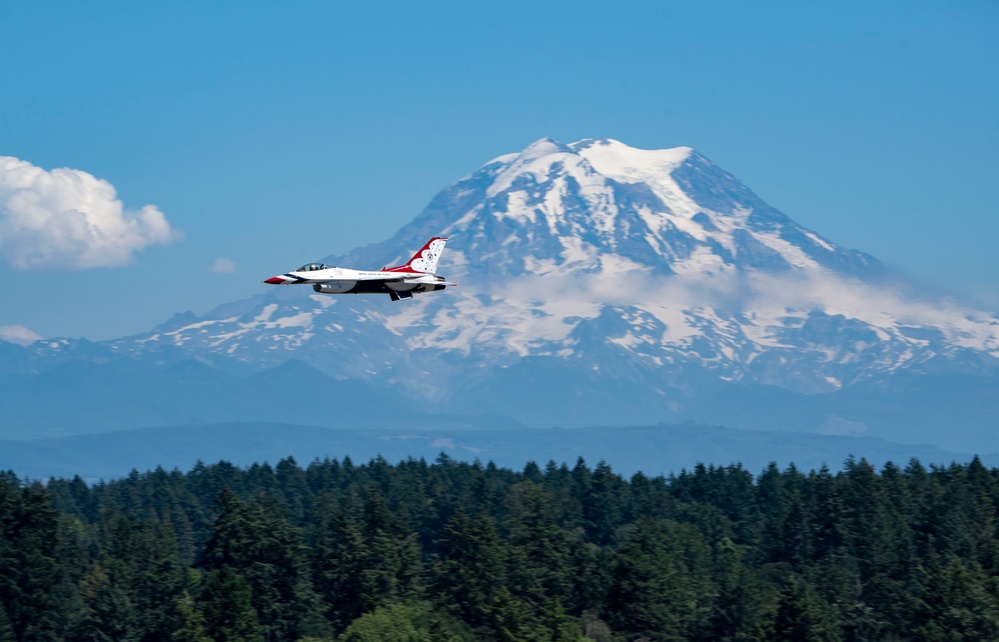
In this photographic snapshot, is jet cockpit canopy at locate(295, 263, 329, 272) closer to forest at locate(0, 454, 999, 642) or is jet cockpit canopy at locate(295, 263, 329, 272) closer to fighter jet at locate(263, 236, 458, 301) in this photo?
fighter jet at locate(263, 236, 458, 301)

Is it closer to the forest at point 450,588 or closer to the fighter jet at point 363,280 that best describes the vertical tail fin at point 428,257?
the fighter jet at point 363,280

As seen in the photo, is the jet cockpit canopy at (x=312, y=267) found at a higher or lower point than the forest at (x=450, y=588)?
higher

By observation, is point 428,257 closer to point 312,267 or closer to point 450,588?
point 312,267

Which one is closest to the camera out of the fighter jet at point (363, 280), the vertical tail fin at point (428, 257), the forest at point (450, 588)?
the fighter jet at point (363, 280)

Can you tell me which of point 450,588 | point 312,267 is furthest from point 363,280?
point 450,588

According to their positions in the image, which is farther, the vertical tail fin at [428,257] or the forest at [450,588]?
the forest at [450,588]

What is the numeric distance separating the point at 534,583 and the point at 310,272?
40.8m

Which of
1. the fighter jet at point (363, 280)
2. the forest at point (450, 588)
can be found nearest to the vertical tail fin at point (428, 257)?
the fighter jet at point (363, 280)

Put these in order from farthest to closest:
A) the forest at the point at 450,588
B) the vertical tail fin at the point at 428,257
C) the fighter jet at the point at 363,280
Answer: the forest at the point at 450,588 < the vertical tail fin at the point at 428,257 < the fighter jet at the point at 363,280

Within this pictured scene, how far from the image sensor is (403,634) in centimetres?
9344

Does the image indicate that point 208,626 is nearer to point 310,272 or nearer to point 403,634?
point 403,634

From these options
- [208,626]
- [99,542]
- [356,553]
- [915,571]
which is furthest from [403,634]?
[99,542]

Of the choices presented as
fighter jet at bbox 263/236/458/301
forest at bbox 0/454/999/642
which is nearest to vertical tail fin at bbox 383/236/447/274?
fighter jet at bbox 263/236/458/301

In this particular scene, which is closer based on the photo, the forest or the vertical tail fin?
the vertical tail fin
